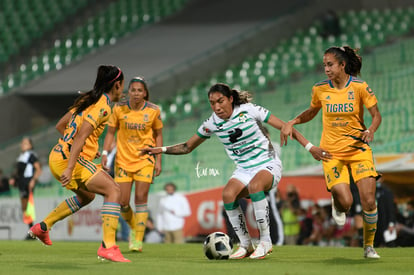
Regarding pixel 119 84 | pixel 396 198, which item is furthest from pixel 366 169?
pixel 396 198

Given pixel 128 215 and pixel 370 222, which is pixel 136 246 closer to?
pixel 128 215

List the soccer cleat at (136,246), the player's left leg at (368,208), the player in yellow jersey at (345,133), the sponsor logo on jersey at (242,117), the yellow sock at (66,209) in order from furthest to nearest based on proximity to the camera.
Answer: the soccer cleat at (136,246), the yellow sock at (66,209), the sponsor logo on jersey at (242,117), the player in yellow jersey at (345,133), the player's left leg at (368,208)

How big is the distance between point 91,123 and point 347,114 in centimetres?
296

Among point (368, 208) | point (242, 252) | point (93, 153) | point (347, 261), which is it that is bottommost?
point (347, 261)

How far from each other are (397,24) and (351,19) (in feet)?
6.00

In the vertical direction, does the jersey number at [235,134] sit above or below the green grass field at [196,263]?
above

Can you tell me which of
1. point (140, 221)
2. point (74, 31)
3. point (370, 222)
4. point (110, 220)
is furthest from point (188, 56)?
point (110, 220)

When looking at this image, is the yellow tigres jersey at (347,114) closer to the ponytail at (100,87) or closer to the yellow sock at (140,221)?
the ponytail at (100,87)

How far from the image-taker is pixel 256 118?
1048 cm

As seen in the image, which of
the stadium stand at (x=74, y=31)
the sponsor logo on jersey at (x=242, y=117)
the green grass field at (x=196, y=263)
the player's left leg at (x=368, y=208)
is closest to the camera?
the green grass field at (x=196, y=263)

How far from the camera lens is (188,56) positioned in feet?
104

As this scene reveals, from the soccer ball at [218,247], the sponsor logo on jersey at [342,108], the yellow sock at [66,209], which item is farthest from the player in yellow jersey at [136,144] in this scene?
the sponsor logo on jersey at [342,108]

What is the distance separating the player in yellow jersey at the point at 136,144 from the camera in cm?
1266

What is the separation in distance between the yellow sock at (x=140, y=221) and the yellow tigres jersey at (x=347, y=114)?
3.42 metres
